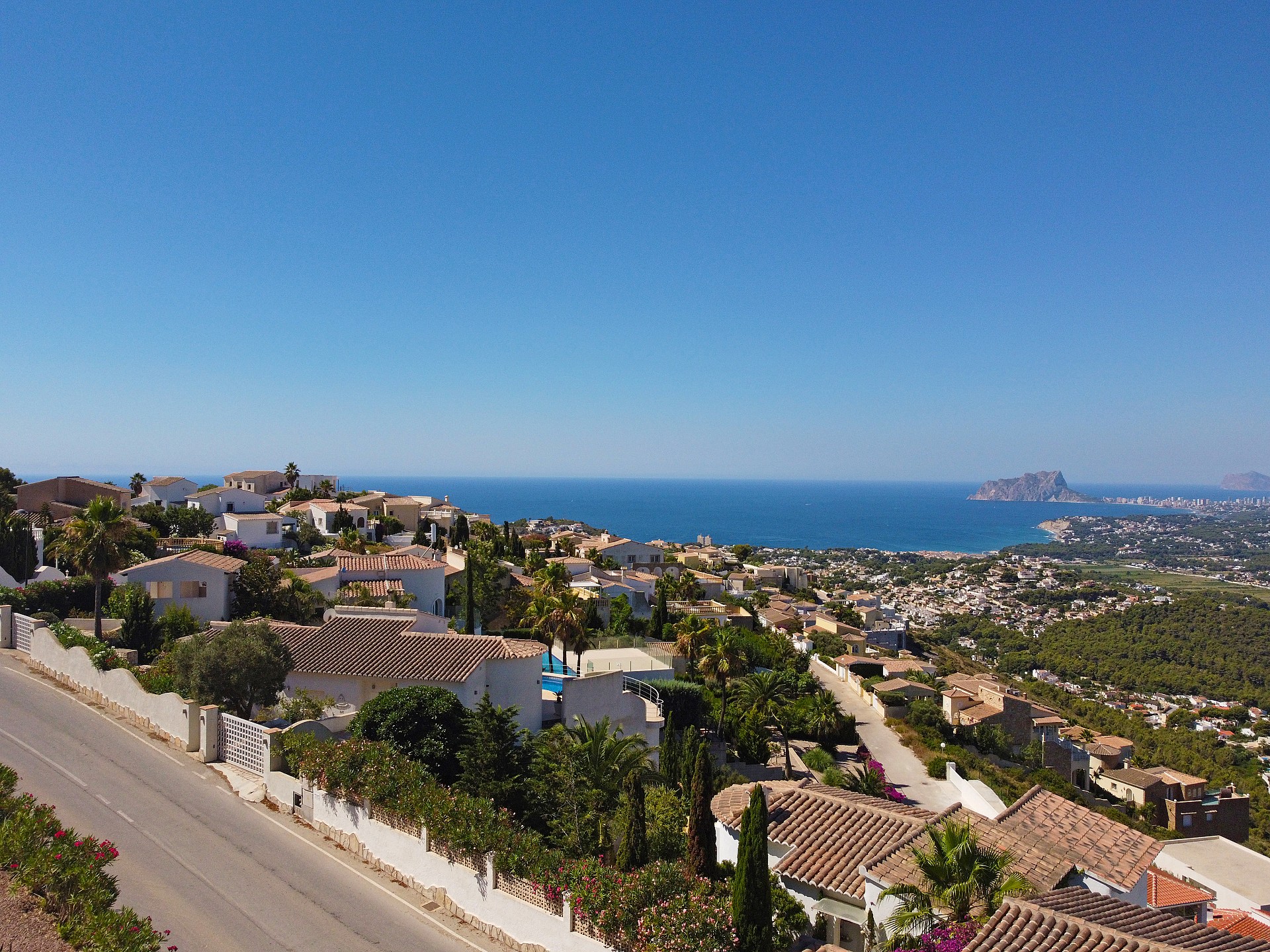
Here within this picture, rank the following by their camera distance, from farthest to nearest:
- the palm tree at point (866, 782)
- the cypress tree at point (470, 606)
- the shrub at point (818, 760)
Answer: the cypress tree at point (470, 606) → the shrub at point (818, 760) → the palm tree at point (866, 782)

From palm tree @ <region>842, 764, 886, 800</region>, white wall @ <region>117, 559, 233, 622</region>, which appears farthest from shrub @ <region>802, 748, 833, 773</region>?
white wall @ <region>117, 559, 233, 622</region>

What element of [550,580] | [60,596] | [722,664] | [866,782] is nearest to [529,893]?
[866,782]

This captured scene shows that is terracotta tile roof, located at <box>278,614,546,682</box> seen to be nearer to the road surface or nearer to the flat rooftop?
the road surface

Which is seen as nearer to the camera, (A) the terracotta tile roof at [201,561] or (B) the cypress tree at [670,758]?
(B) the cypress tree at [670,758]

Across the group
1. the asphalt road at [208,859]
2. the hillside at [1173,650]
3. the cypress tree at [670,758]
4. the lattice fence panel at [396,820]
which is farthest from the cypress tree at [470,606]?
the hillside at [1173,650]

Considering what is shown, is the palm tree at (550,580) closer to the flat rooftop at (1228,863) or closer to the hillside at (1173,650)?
the flat rooftop at (1228,863)

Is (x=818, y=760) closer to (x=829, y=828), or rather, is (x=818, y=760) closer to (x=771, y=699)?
(x=771, y=699)
